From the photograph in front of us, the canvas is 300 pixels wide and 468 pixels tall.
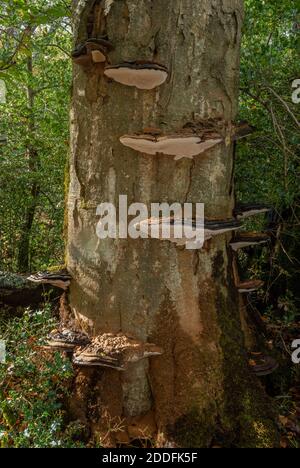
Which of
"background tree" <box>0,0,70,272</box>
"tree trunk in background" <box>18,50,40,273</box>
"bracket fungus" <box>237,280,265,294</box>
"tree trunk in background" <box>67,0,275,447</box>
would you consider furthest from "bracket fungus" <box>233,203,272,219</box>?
"tree trunk in background" <box>18,50,40,273</box>

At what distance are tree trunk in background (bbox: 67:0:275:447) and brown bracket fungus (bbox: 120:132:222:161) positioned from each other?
9 cm

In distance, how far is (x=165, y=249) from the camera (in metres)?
2.72

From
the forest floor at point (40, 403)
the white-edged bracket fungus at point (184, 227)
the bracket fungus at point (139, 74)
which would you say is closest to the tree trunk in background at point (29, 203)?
the forest floor at point (40, 403)

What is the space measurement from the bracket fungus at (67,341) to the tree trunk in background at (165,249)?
3.9 inches

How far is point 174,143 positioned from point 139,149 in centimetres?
27

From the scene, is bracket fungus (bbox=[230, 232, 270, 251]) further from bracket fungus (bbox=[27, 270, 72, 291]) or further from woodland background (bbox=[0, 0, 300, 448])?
bracket fungus (bbox=[27, 270, 72, 291])

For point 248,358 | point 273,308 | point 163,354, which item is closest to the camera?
point 163,354

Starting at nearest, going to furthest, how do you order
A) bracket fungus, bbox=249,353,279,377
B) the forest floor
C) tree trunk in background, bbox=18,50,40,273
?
the forest floor, bracket fungus, bbox=249,353,279,377, tree trunk in background, bbox=18,50,40,273

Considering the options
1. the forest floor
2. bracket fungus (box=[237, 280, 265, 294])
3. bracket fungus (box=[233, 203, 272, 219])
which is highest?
bracket fungus (box=[233, 203, 272, 219])

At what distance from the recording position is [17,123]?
7.19 m

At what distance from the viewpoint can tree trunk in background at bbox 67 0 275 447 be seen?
105 inches

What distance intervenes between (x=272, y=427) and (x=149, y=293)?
3.99 feet
